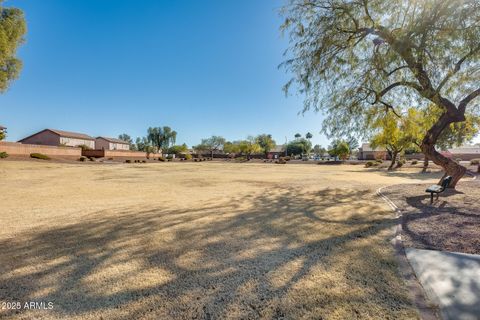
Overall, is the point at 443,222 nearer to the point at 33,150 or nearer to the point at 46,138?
the point at 33,150

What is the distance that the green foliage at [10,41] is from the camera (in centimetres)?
1427

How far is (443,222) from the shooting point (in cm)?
568

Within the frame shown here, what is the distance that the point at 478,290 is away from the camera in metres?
2.77

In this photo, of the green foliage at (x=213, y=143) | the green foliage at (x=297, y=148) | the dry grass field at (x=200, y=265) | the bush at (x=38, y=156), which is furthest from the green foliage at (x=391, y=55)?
the green foliage at (x=213, y=143)

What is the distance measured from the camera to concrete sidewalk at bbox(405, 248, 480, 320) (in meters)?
2.45

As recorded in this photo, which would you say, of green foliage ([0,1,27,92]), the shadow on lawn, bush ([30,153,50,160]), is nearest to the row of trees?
bush ([30,153,50,160])

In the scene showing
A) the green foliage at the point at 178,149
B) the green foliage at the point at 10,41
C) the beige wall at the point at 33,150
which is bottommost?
the beige wall at the point at 33,150

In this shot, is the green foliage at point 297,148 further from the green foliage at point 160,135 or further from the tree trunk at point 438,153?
the tree trunk at point 438,153

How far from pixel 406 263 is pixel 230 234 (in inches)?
124

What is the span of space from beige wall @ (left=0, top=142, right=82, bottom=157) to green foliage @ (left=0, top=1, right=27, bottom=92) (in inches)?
758

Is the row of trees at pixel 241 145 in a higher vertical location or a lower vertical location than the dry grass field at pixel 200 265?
higher

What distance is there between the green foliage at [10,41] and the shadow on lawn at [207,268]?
1659cm

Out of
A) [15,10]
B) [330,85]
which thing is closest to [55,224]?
[330,85]

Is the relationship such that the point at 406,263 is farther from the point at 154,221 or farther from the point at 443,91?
A: the point at 443,91
